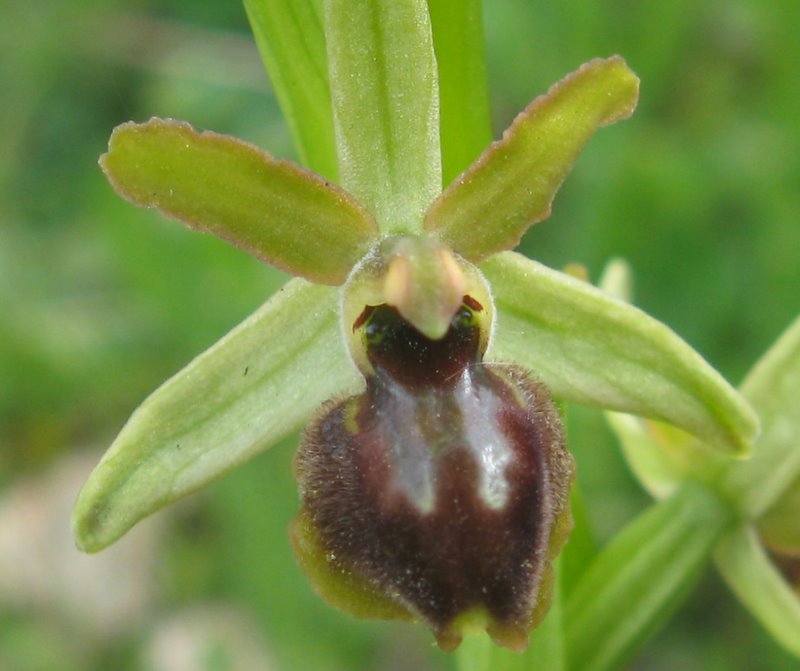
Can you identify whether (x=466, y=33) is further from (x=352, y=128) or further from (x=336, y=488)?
(x=336, y=488)

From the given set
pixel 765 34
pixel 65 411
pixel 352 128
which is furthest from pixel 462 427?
pixel 65 411

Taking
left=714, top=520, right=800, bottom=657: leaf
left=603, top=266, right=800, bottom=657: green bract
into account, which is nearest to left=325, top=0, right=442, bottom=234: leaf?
left=603, top=266, right=800, bottom=657: green bract

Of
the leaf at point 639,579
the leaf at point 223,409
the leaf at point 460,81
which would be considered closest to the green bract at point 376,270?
the leaf at point 223,409

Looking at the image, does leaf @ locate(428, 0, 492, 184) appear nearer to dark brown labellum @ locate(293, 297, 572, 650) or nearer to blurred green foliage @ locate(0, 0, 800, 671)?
dark brown labellum @ locate(293, 297, 572, 650)

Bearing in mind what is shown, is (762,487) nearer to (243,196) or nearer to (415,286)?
(415,286)

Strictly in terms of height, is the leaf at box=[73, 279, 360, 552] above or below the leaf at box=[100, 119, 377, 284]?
below

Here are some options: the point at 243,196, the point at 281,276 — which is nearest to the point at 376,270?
the point at 243,196
